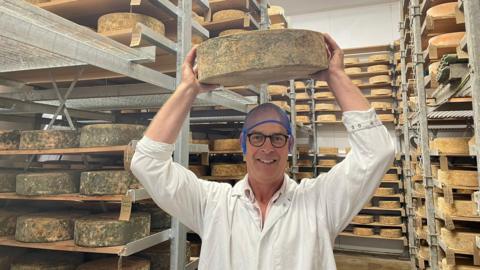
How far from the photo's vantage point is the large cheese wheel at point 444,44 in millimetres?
2227

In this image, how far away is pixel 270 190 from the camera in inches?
51.0

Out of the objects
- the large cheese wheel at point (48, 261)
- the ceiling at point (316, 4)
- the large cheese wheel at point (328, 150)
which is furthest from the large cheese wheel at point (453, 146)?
the ceiling at point (316, 4)

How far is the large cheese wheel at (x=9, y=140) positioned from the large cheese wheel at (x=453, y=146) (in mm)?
3317

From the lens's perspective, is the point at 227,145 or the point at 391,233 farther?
the point at 391,233

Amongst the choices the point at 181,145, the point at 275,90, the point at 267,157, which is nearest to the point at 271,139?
the point at 267,157

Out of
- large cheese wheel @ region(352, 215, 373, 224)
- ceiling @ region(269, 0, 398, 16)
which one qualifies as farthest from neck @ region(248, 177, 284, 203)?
ceiling @ region(269, 0, 398, 16)

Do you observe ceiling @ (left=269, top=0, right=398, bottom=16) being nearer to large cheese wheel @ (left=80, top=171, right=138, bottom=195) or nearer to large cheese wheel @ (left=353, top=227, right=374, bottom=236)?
large cheese wheel @ (left=353, top=227, right=374, bottom=236)

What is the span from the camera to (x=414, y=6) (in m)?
2.96

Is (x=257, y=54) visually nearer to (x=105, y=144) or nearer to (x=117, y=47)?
(x=117, y=47)

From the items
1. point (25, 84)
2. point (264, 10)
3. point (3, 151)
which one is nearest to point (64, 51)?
point (3, 151)

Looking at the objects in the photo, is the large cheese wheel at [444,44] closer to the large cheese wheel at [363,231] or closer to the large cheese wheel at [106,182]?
the large cheese wheel at [106,182]

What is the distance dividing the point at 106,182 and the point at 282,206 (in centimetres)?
121

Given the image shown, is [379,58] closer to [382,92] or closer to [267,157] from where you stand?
[382,92]

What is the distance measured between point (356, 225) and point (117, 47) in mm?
5564
